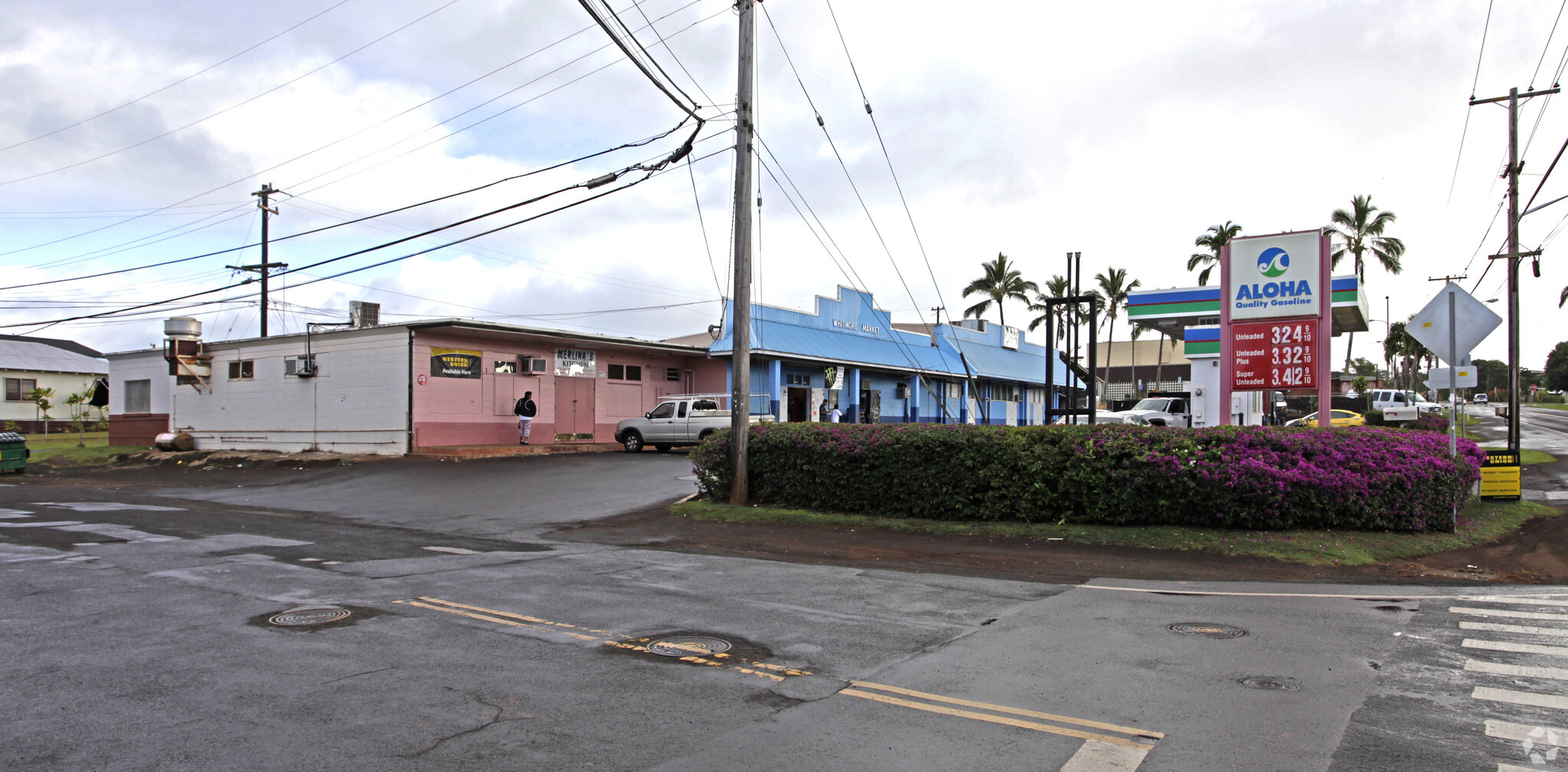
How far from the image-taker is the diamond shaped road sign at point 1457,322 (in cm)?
1249

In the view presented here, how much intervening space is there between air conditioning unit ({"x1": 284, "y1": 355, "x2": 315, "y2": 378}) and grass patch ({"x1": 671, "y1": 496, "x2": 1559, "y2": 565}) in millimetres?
20148

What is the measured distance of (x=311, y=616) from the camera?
6938 mm

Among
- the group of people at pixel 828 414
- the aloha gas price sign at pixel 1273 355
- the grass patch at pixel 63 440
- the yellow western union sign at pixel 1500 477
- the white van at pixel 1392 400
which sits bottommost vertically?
the grass patch at pixel 63 440

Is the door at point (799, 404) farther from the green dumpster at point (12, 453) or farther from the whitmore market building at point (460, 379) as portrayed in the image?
the green dumpster at point (12, 453)

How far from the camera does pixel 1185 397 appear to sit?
3416 cm

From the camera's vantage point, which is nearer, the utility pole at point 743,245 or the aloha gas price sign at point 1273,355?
the aloha gas price sign at point 1273,355

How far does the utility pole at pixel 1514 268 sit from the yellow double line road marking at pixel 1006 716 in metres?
21.0

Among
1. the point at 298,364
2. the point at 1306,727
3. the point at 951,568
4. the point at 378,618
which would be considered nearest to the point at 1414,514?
the point at 951,568

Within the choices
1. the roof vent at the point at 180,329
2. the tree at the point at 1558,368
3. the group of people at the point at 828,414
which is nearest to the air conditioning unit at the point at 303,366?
the roof vent at the point at 180,329

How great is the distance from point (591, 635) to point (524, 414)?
21.7 m

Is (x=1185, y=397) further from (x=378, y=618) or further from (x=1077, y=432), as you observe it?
(x=378, y=618)

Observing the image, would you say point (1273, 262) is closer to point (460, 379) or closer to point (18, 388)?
point (460, 379)

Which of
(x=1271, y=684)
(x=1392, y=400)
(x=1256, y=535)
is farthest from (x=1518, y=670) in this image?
(x=1392, y=400)

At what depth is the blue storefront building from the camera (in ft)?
106
